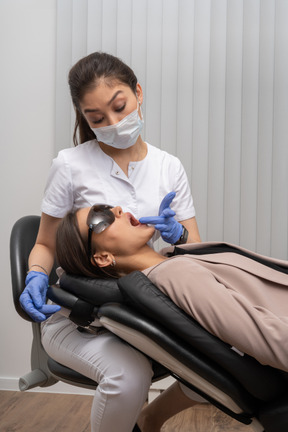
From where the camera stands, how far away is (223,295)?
1.09 metres

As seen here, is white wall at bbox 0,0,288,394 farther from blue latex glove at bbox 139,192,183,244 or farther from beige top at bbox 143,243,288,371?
beige top at bbox 143,243,288,371

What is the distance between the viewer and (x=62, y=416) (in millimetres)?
2297

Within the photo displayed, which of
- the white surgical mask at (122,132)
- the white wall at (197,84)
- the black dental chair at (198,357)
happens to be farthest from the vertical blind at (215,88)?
the black dental chair at (198,357)

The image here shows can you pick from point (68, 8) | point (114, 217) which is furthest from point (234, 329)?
point (68, 8)

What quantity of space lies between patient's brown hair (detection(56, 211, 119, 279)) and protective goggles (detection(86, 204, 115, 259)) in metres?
0.02

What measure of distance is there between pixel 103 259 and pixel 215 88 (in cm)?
138

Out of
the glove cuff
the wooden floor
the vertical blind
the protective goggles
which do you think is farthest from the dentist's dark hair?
the wooden floor

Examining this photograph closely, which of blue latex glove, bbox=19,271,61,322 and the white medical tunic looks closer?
blue latex glove, bbox=19,271,61,322

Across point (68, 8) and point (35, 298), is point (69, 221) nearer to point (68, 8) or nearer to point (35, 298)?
point (35, 298)

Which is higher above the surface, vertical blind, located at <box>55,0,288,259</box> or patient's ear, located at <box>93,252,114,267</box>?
vertical blind, located at <box>55,0,288,259</box>

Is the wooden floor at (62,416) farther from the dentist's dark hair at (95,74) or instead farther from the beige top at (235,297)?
the dentist's dark hair at (95,74)

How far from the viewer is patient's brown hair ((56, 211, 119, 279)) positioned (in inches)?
54.8

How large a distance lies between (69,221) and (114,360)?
1.36 feet

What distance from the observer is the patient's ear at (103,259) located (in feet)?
4.56
